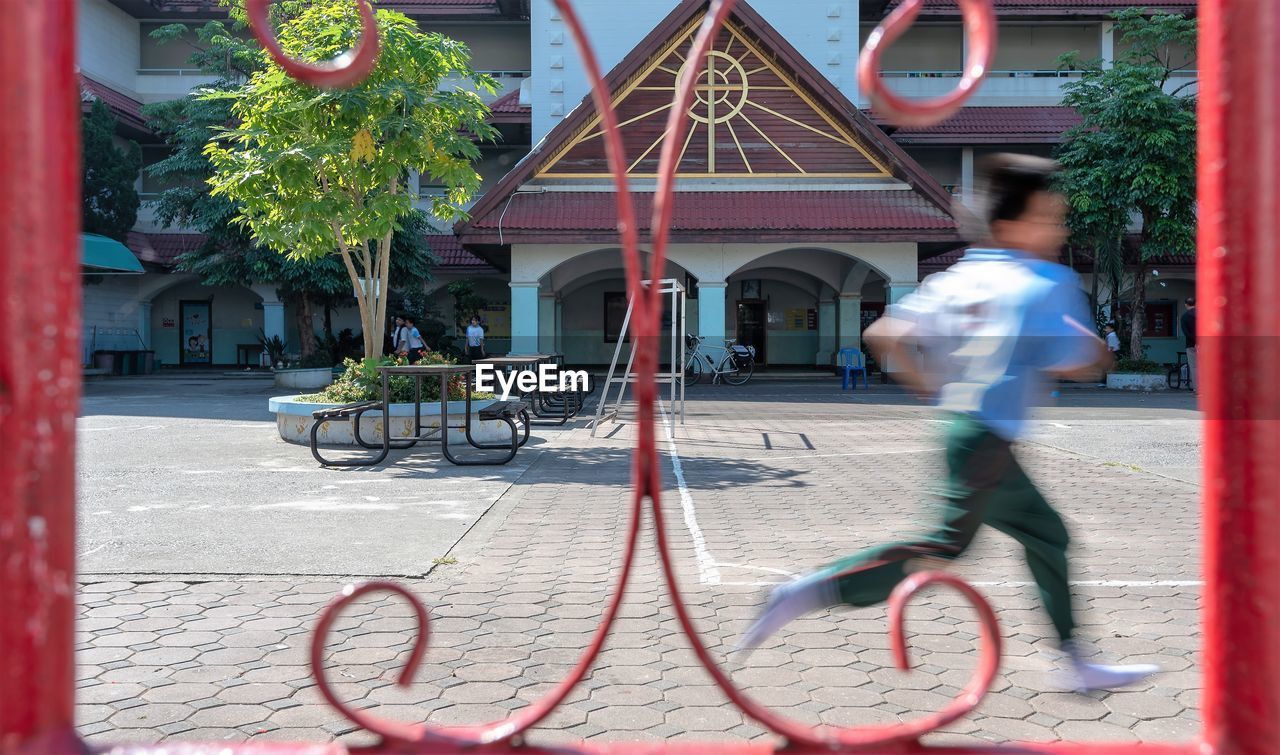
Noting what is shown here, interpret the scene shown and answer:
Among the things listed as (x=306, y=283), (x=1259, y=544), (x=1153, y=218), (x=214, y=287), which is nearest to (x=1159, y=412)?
(x=1153, y=218)

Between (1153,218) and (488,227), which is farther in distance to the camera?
(1153,218)

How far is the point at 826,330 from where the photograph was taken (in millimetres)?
29719

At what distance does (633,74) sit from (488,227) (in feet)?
14.6

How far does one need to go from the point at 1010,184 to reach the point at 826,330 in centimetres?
2738

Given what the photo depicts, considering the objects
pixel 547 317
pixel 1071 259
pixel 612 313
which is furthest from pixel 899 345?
pixel 612 313

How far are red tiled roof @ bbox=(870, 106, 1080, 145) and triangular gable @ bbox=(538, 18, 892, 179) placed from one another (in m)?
Result: 6.77

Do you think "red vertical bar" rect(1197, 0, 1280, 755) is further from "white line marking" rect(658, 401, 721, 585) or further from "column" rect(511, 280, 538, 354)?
"column" rect(511, 280, 538, 354)

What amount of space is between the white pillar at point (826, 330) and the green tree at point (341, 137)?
1865 cm

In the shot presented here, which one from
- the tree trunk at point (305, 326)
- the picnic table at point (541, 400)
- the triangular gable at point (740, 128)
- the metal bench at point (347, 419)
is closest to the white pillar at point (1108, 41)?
the triangular gable at point (740, 128)

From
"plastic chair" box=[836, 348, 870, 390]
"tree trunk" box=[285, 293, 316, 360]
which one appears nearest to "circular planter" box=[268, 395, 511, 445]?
"plastic chair" box=[836, 348, 870, 390]

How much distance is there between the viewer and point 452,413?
37.3ft

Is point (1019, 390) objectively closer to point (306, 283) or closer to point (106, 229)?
point (306, 283)

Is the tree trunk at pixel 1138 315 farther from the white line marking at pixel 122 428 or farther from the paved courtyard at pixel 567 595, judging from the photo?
the white line marking at pixel 122 428

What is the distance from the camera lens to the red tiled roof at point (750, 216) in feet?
68.6
